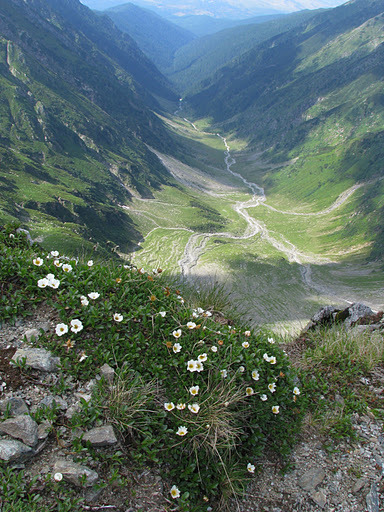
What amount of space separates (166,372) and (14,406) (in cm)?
236

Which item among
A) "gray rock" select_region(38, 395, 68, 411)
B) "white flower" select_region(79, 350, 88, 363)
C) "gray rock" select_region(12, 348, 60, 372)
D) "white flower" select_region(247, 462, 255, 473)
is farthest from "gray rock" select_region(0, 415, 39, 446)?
"white flower" select_region(247, 462, 255, 473)

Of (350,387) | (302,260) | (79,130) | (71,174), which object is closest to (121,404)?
(350,387)

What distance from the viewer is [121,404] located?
4.93 meters

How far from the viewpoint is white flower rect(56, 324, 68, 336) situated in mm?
5537

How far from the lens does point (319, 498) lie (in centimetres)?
516

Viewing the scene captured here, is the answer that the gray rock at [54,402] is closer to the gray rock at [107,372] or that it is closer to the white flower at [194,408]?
the gray rock at [107,372]

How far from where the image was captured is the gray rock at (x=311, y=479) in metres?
5.33

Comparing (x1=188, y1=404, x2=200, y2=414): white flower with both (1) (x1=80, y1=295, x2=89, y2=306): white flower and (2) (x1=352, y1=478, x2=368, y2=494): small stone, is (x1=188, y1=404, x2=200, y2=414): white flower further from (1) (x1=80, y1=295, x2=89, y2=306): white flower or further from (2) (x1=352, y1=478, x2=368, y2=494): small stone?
(2) (x1=352, y1=478, x2=368, y2=494): small stone

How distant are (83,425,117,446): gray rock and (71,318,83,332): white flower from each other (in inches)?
65.3

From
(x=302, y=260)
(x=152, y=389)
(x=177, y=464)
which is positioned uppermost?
(x=152, y=389)

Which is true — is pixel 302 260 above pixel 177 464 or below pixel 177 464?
below

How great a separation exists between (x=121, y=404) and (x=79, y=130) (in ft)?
601

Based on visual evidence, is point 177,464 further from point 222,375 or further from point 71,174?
point 71,174

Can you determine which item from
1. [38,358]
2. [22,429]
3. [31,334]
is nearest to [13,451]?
[22,429]
